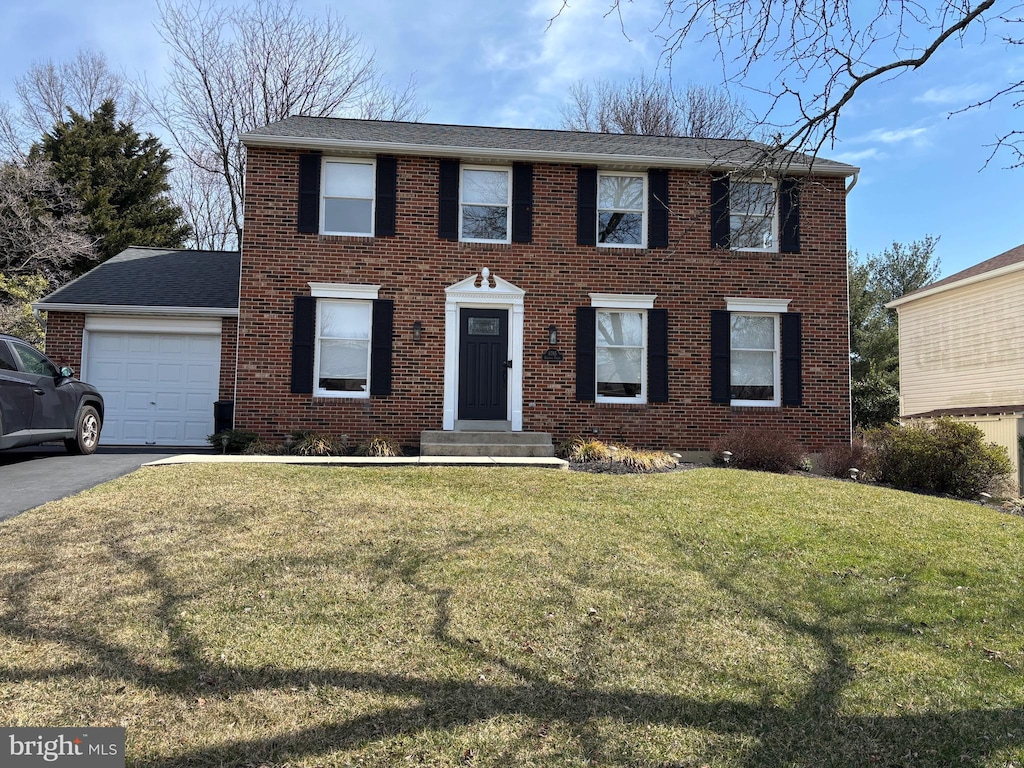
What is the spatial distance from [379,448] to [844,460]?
7.63m

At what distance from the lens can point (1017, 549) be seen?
607 cm

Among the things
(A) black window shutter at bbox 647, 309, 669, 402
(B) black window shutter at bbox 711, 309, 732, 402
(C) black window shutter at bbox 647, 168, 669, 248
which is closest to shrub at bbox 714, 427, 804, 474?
(B) black window shutter at bbox 711, 309, 732, 402

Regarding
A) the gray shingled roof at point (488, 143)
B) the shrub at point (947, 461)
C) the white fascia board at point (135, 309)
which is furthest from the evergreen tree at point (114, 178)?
the shrub at point (947, 461)

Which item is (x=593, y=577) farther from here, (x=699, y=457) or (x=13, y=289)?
(x=13, y=289)

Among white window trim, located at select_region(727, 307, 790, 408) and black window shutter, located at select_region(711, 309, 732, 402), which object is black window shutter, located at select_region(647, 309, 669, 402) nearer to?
black window shutter, located at select_region(711, 309, 732, 402)

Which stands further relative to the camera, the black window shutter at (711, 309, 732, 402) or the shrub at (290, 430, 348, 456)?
the black window shutter at (711, 309, 732, 402)

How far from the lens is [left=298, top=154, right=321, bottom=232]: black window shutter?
37.3ft

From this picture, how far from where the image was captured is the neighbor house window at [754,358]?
1196 centimetres

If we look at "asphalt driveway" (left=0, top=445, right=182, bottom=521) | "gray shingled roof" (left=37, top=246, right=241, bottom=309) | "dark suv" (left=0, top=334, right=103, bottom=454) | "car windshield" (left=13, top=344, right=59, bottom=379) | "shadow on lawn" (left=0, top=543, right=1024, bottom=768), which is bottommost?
"shadow on lawn" (left=0, top=543, right=1024, bottom=768)

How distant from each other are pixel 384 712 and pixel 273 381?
9.01 m

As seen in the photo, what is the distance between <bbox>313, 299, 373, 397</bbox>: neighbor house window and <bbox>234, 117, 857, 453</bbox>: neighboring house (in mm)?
25

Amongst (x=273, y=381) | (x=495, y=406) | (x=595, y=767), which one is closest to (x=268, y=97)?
(x=273, y=381)

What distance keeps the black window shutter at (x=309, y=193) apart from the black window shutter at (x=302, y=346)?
1.33 m

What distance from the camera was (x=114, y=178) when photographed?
24.3 m
